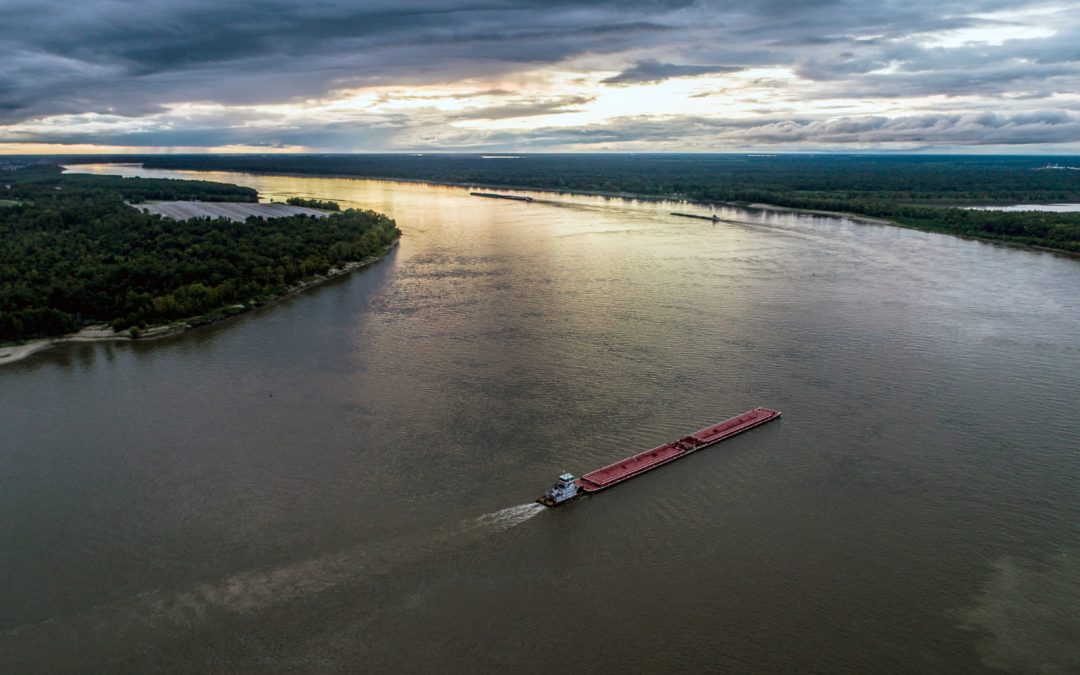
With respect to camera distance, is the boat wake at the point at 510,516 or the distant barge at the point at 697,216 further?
the distant barge at the point at 697,216

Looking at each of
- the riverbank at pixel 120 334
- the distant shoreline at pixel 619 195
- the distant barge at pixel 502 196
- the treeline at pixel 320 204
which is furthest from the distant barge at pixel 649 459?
the distant barge at pixel 502 196

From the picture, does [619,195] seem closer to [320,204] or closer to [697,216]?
[697,216]

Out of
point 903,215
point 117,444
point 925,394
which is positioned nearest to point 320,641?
point 117,444

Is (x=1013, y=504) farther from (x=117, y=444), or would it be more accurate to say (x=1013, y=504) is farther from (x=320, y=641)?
(x=117, y=444)

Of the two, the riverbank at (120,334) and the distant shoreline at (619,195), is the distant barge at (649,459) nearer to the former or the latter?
the riverbank at (120,334)

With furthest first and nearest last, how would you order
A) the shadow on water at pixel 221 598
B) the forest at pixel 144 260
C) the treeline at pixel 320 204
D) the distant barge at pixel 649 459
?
the treeline at pixel 320 204, the forest at pixel 144 260, the distant barge at pixel 649 459, the shadow on water at pixel 221 598

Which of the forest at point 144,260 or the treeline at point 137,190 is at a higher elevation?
the treeline at point 137,190

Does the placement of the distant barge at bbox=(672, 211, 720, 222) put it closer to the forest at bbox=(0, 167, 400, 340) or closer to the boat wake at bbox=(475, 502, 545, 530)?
Answer: the forest at bbox=(0, 167, 400, 340)
